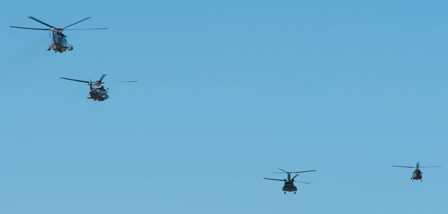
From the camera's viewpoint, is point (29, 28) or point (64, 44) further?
point (64, 44)

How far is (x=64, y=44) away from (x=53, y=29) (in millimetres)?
2692

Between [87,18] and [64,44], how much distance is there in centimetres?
1541

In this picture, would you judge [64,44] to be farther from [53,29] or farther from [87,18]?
[87,18]

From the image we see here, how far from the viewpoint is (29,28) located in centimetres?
16588

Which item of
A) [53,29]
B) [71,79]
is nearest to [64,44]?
[53,29]

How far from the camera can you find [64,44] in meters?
177

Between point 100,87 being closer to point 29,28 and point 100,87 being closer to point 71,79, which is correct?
point 71,79

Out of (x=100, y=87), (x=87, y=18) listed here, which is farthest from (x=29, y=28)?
(x=100, y=87)

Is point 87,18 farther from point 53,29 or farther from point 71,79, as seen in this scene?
point 71,79

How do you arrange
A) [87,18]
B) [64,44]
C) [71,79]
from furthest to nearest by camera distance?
1. [71,79]
2. [64,44]
3. [87,18]

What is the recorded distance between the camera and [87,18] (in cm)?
16225

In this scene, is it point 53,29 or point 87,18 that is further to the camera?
point 53,29

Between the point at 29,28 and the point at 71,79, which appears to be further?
the point at 71,79

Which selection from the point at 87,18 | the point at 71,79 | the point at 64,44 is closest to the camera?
the point at 87,18
